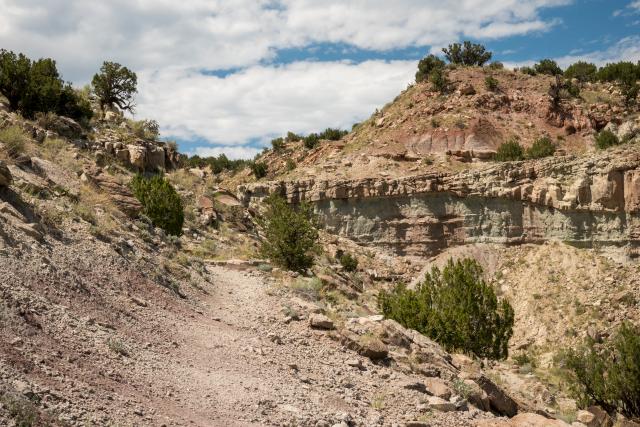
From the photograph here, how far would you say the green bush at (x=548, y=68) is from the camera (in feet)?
176

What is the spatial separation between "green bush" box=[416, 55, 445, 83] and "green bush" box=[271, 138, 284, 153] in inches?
582

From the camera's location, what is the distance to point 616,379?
17.1 meters

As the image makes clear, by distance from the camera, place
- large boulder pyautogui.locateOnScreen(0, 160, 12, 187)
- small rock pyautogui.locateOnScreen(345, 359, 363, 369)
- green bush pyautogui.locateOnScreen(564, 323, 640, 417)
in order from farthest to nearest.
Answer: green bush pyautogui.locateOnScreen(564, 323, 640, 417)
large boulder pyautogui.locateOnScreen(0, 160, 12, 187)
small rock pyautogui.locateOnScreen(345, 359, 363, 369)

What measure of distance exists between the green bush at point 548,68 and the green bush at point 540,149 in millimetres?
15043

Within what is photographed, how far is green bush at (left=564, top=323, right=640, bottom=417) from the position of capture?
17.0 meters

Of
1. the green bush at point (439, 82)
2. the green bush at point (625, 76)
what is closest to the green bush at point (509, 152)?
the green bush at point (439, 82)

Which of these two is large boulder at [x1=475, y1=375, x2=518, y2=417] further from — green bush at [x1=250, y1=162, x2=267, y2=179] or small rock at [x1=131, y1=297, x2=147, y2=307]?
green bush at [x1=250, y1=162, x2=267, y2=179]

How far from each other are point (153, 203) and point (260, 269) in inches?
192

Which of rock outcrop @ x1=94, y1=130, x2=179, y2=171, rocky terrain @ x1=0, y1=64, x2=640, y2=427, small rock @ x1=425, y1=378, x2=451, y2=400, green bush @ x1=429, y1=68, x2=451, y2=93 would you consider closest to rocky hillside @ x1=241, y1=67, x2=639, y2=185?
rocky terrain @ x1=0, y1=64, x2=640, y2=427

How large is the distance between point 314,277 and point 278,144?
39880mm

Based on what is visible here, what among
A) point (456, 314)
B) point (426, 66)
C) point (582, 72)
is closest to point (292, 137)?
point (426, 66)

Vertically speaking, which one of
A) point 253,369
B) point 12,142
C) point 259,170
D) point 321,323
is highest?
point 259,170

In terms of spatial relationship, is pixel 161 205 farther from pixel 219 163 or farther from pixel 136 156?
pixel 219 163

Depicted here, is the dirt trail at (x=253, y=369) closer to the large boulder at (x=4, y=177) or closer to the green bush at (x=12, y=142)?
the large boulder at (x=4, y=177)
